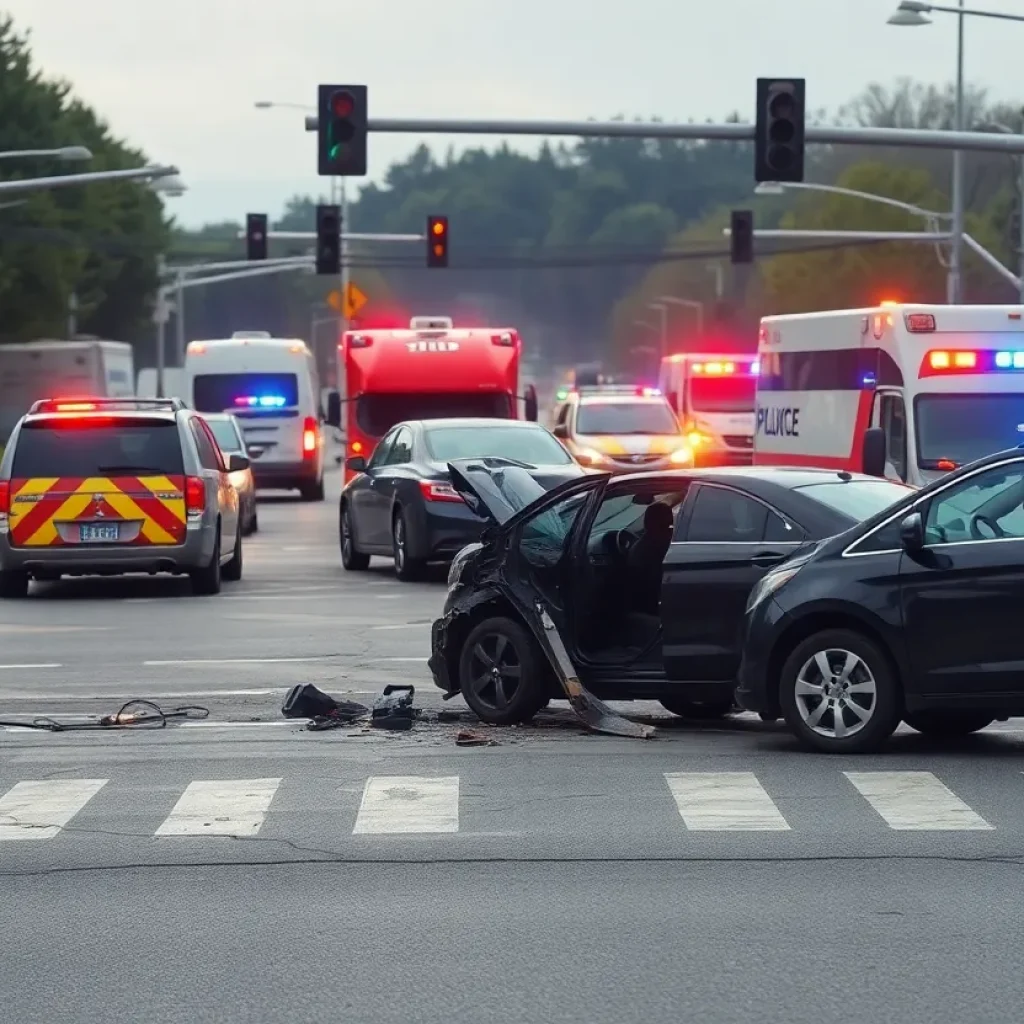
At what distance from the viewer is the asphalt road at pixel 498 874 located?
6.91 metres

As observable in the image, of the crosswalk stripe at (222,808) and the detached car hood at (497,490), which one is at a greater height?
the detached car hood at (497,490)

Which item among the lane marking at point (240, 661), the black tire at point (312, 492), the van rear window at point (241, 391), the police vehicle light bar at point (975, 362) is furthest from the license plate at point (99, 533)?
the black tire at point (312, 492)

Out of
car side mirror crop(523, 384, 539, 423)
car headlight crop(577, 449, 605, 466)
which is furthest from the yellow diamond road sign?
car side mirror crop(523, 384, 539, 423)

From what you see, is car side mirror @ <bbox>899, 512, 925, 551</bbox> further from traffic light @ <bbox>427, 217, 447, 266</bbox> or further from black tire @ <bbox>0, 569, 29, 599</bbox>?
traffic light @ <bbox>427, 217, 447, 266</bbox>

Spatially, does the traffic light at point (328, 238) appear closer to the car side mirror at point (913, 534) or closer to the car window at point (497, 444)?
the car window at point (497, 444)

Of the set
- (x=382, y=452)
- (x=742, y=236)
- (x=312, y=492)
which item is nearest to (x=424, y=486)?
(x=382, y=452)

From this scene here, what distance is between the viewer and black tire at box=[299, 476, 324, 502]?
45.3 metres

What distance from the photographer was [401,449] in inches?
984

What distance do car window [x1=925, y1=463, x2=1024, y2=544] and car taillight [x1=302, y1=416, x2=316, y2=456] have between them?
3289cm

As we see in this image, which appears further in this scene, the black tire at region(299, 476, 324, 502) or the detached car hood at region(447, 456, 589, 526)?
the black tire at region(299, 476, 324, 502)

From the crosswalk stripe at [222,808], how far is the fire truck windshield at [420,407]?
22.0m

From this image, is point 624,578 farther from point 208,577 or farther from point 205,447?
point 205,447

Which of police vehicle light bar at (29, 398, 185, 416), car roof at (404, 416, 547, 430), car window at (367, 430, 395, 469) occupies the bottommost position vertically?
car window at (367, 430, 395, 469)

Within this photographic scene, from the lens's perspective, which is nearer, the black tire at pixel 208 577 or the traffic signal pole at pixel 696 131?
the black tire at pixel 208 577
